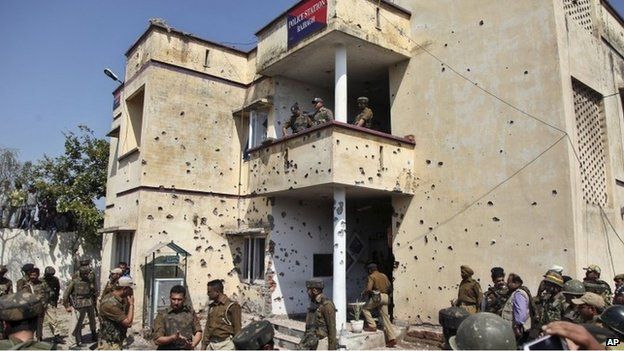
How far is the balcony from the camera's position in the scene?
890 cm

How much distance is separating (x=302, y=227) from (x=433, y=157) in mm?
3898

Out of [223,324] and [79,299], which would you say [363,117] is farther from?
[79,299]

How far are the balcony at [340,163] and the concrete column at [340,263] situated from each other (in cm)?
39

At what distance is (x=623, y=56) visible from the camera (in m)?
10.6

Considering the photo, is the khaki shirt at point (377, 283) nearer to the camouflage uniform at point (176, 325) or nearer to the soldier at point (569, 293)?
the soldier at point (569, 293)

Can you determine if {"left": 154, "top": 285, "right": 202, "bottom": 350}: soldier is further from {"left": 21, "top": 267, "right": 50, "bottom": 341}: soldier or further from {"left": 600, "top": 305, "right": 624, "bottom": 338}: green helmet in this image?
{"left": 21, "top": 267, "right": 50, "bottom": 341}: soldier

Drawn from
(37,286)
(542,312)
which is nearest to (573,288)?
(542,312)

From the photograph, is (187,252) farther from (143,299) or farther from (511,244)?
(511,244)

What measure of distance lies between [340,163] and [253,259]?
14.6ft

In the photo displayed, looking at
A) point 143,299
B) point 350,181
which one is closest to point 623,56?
point 350,181

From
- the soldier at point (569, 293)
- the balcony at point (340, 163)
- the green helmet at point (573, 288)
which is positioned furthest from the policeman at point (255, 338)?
the balcony at point (340, 163)

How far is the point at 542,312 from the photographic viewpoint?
5.96 meters

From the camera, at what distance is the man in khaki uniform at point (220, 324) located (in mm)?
5445

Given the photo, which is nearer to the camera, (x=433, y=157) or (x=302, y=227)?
(x=433, y=157)
